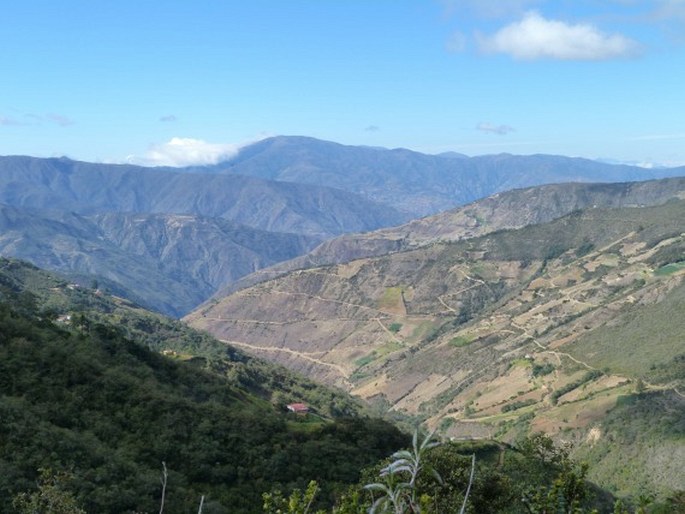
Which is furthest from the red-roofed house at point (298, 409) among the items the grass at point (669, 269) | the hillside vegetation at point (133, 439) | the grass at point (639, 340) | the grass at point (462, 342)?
the grass at point (669, 269)

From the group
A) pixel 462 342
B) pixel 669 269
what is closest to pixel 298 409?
pixel 462 342

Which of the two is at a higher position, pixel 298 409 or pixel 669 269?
pixel 669 269

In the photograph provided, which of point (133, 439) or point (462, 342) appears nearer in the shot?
point (133, 439)

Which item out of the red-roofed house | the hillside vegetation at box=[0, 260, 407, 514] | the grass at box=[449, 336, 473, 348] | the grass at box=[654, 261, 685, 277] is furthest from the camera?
the grass at box=[449, 336, 473, 348]

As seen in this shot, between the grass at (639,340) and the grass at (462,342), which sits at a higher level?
the grass at (639,340)

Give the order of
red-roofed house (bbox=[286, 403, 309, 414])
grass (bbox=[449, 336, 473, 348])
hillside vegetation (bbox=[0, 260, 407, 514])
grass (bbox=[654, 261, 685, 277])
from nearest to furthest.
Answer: hillside vegetation (bbox=[0, 260, 407, 514]) < red-roofed house (bbox=[286, 403, 309, 414]) < grass (bbox=[654, 261, 685, 277]) < grass (bbox=[449, 336, 473, 348])

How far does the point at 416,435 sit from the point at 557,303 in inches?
7782

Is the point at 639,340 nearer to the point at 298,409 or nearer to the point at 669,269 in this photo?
the point at 669,269

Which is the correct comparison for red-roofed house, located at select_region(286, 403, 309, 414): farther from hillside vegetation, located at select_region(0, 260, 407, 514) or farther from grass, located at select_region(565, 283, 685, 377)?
grass, located at select_region(565, 283, 685, 377)

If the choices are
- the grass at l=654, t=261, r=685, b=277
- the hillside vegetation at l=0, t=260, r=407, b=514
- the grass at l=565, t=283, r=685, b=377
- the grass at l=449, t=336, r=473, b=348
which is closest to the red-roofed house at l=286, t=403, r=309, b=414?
the hillside vegetation at l=0, t=260, r=407, b=514

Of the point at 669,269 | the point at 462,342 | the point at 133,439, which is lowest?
the point at 462,342

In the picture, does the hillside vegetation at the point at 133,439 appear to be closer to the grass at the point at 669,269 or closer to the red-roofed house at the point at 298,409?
the red-roofed house at the point at 298,409

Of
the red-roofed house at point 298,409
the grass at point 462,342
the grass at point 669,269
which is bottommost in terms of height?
the grass at point 462,342

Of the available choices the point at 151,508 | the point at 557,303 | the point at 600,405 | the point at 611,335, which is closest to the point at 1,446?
the point at 151,508
